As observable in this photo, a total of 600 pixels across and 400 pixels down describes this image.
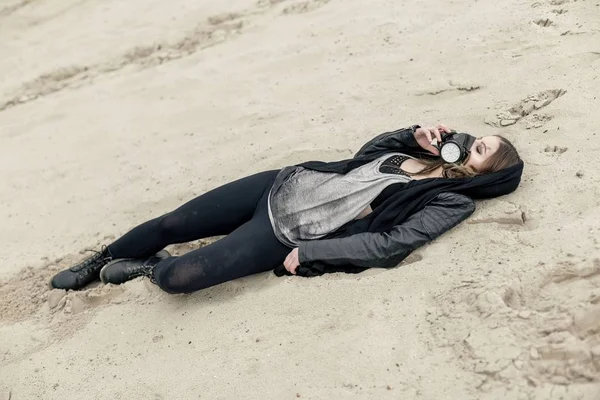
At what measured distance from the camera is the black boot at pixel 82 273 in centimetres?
333

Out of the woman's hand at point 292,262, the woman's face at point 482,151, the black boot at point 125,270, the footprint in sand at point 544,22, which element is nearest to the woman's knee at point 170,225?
the black boot at point 125,270

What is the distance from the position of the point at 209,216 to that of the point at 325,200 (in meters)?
0.62

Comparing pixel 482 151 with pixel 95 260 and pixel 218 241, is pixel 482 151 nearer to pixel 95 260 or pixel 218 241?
pixel 218 241

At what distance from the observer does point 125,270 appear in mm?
3275

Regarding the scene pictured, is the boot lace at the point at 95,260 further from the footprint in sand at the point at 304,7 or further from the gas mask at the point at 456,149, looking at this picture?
the footprint in sand at the point at 304,7

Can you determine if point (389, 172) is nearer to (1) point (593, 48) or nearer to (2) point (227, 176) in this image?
(2) point (227, 176)

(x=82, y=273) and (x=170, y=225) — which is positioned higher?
(x=170, y=225)

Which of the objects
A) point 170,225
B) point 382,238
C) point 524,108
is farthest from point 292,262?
point 524,108

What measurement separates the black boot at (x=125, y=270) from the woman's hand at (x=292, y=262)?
0.81 meters

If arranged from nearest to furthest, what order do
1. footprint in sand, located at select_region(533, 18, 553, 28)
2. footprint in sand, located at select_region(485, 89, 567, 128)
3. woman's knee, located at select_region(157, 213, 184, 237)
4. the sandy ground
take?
the sandy ground, woman's knee, located at select_region(157, 213, 184, 237), footprint in sand, located at select_region(485, 89, 567, 128), footprint in sand, located at select_region(533, 18, 553, 28)

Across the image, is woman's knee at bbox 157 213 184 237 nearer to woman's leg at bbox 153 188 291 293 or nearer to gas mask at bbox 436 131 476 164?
woman's leg at bbox 153 188 291 293

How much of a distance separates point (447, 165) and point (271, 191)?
873 millimetres

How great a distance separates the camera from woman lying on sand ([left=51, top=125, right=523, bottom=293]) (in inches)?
110

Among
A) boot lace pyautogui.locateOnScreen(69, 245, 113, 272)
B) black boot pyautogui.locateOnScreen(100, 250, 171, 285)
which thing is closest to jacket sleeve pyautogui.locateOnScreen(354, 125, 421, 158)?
black boot pyautogui.locateOnScreen(100, 250, 171, 285)
